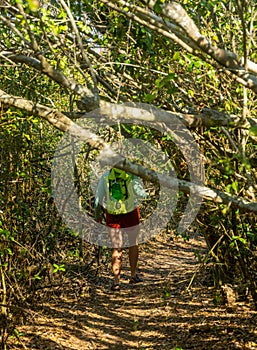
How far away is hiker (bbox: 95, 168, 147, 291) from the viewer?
25.3 feet

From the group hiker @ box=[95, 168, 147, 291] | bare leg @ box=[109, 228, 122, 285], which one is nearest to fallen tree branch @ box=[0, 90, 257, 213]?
hiker @ box=[95, 168, 147, 291]

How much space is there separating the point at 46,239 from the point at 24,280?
920mm

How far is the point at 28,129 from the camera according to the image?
620cm

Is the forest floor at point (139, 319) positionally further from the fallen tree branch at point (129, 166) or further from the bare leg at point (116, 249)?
the fallen tree branch at point (129, 166)

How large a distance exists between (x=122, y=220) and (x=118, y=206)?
0.23 metres

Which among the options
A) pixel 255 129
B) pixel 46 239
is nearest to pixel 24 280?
pixel 46 239

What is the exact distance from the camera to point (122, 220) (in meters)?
7.93

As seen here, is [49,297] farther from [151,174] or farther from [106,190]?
[151,174]

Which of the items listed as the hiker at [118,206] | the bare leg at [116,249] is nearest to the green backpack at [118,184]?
the hiker at [118,206]

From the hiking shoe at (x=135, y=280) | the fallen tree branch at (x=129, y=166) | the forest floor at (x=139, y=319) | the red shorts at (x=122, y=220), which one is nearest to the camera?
the fallen tree branch at (x=129, y=166)

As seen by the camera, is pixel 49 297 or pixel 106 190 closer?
pixel 49 297

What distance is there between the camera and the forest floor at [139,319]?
18.1 feet

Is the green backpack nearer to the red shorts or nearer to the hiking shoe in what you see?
the red shorts

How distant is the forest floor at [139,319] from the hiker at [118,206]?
540 mm
